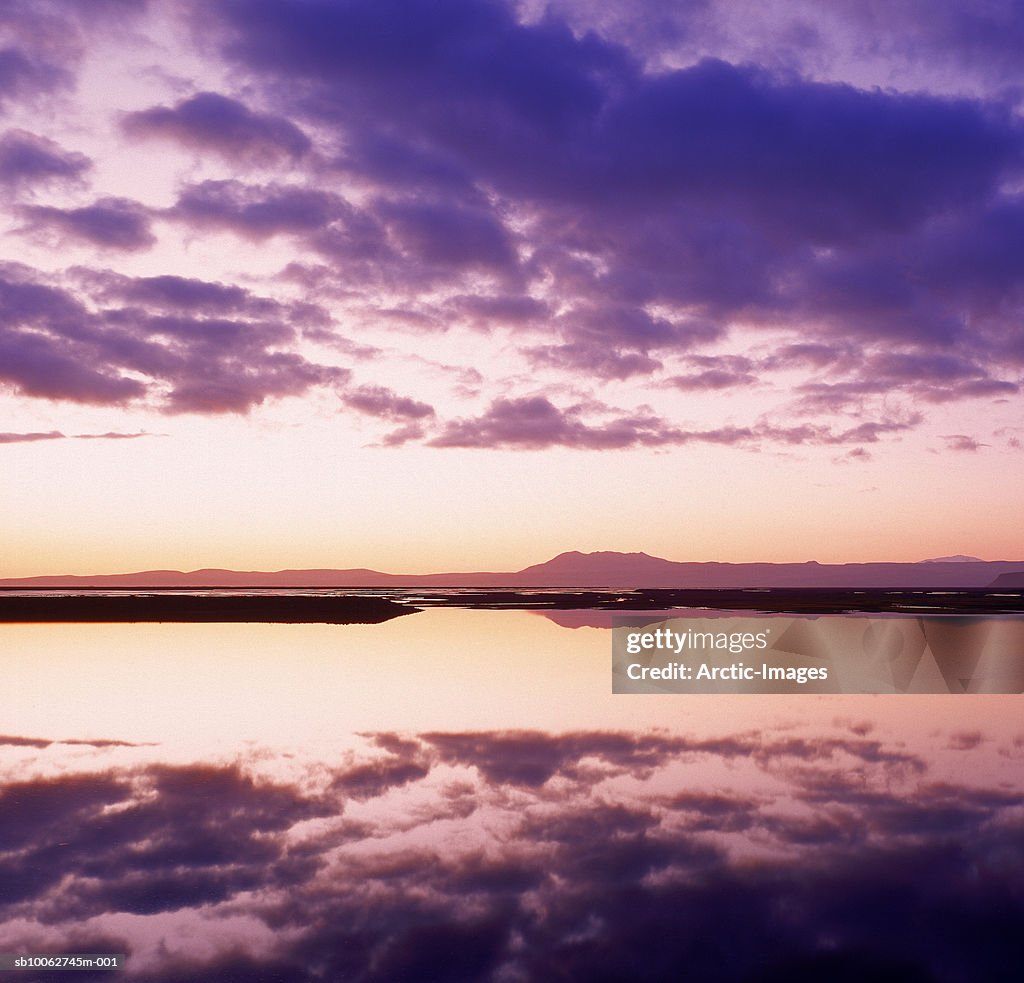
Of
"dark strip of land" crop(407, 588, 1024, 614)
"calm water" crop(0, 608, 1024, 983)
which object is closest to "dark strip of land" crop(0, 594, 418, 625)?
"dark strip of land" crop(407, 588, 1024, 614)

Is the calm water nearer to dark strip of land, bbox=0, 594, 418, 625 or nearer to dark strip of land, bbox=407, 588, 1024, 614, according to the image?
dark strip of land, bbox=0, 594, 418, 625

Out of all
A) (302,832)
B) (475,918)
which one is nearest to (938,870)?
(475,918)

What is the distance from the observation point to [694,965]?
8367mm

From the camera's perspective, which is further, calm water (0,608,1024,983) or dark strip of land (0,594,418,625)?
dark strip of land (0,594,418,625)

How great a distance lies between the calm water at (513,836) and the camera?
8.72m

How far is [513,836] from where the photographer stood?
12.0 m

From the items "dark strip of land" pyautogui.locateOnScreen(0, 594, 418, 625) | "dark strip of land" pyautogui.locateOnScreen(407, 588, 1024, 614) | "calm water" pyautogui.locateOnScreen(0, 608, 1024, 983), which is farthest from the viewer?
"dark strip of land" pyautogui.locateOnScreen(407, 588, 1024, 614)

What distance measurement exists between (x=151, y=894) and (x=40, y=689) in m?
18.2

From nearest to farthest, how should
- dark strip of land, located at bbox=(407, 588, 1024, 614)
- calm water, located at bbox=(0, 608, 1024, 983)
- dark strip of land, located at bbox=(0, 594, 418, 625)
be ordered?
calm water, located at bbox=(0, 608, 1024, 983), dark strip of land, located at bbox=(0, 594, 418, 625), dark strip of land, located at bbox=(407, 588, 1024, 614)

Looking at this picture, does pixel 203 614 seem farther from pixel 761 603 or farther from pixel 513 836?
pixel 513 836

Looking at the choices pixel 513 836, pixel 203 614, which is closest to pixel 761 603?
pixel 203 614

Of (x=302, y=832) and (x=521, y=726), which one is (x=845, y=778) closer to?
(x=521, y=726)

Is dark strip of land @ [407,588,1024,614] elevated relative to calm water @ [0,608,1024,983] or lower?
lower

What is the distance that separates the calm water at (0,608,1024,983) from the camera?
8719 millimetres
